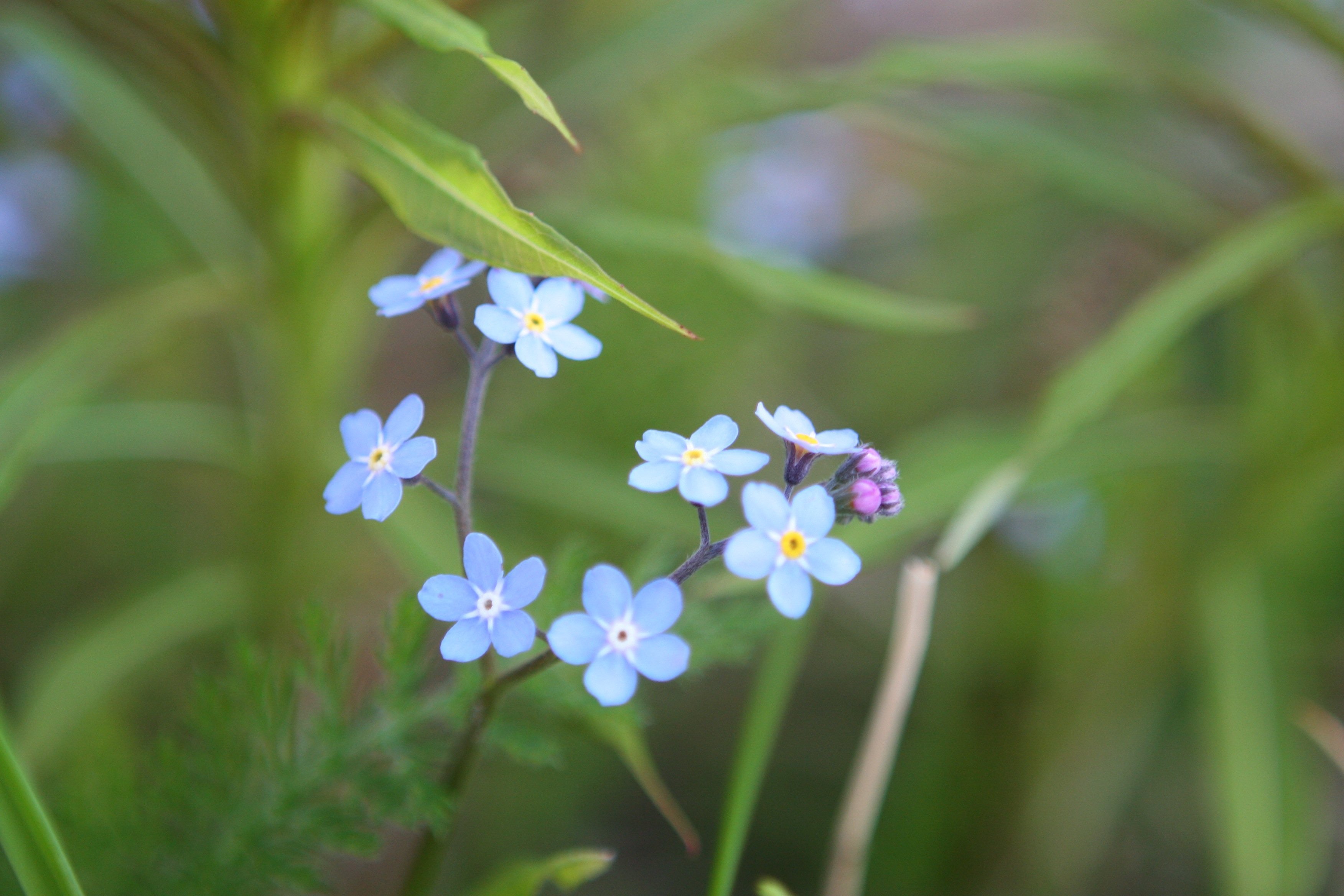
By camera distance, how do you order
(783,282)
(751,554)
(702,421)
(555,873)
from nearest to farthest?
(751,554)
(555,873)
(783,282)
(702,421)

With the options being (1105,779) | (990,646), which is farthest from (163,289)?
(1105,779)

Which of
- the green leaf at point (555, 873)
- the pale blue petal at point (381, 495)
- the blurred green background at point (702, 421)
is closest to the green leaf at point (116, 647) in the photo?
the blurred green background at point (702, 421)

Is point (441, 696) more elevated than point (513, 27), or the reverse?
point (513, 27)

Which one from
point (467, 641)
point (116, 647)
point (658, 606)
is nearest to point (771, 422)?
point (658, 606)

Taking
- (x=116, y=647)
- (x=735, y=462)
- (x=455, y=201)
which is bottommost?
(x=116, y=647)

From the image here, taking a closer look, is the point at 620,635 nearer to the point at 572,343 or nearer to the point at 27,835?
the point at 572,343

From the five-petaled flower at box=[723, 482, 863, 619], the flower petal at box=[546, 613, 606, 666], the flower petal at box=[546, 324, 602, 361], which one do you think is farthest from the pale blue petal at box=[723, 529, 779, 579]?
the flower petal at box=[546, 324, 602, 361]

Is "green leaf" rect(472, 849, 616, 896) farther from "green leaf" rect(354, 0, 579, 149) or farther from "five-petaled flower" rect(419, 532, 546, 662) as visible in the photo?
"green leaf" rect(354, 0, 579, 149)

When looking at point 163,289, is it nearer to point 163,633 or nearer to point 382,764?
point 163,633
